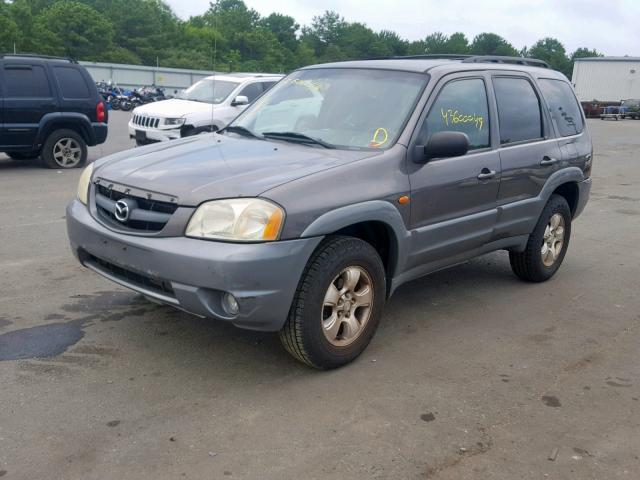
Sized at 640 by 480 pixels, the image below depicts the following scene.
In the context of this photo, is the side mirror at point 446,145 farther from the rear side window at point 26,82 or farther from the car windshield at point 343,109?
the rear side window at point 26,82

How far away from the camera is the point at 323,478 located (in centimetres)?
296

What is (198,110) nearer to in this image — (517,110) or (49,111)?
(49,111)

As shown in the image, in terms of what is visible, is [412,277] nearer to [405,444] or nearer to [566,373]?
[566,373]

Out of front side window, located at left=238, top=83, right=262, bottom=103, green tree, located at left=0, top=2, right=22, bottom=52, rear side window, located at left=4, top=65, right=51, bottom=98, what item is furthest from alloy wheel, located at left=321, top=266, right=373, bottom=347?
green tree, located at left=0, top=2, right=22, bottom=52

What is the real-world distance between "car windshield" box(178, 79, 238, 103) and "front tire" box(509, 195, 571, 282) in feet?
29.5

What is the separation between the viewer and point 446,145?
4.22m

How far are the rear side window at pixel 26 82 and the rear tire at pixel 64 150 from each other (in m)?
0.72

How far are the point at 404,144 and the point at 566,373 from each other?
1.71 meters

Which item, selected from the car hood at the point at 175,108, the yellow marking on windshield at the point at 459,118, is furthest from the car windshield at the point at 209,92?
the yellow marking on windshield at the point at 459,118

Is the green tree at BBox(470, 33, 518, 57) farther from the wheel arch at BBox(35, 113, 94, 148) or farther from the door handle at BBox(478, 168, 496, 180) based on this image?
the door handle at BBox(478, 168, 496, 180)

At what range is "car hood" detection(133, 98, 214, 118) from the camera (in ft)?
43.3

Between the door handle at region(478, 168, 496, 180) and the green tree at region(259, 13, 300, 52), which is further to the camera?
the green tree at region(259, 13, 300, 52)

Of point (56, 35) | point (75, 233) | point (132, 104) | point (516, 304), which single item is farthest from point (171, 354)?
point (56, 35)

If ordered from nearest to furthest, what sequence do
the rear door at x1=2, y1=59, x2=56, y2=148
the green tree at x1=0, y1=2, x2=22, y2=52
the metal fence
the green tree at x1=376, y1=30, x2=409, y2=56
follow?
the rear door at x1=2, y1=59, x2=56, y2=148 < the metal fence < the green tree at x1=0, y1=2, x2=22, y2=52 < the green tree at x1=376, y1=30, x2=409, y2=56
